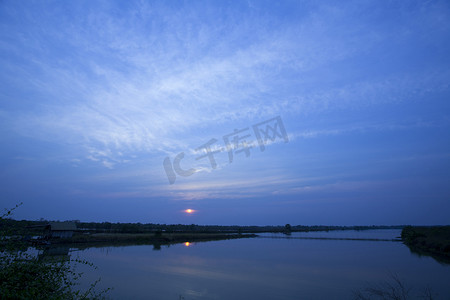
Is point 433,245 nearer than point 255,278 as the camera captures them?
No

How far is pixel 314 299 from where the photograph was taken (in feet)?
38.8

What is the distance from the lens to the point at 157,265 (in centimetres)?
1955

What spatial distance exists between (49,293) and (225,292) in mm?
8892

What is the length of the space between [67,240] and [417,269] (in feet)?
109

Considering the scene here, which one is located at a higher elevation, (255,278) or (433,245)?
(433,245)

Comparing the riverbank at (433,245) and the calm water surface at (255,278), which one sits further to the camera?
the riverbank at (433,245)

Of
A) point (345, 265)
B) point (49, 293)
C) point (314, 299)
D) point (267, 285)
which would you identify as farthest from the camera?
point (345, 265)

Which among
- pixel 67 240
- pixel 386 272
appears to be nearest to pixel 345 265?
pixel 386 272

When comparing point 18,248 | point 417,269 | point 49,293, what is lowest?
point 417,269

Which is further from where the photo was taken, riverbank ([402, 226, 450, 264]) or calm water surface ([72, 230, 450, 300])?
riverbank ([402, 226, 450, 264])

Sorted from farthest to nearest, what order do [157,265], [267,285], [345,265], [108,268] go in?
[345,265] → [157,265] → [108,268] → [267,285]

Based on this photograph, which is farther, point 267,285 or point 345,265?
point 345,265

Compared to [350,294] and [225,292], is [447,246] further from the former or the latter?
[225,292]

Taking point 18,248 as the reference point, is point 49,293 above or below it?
below
